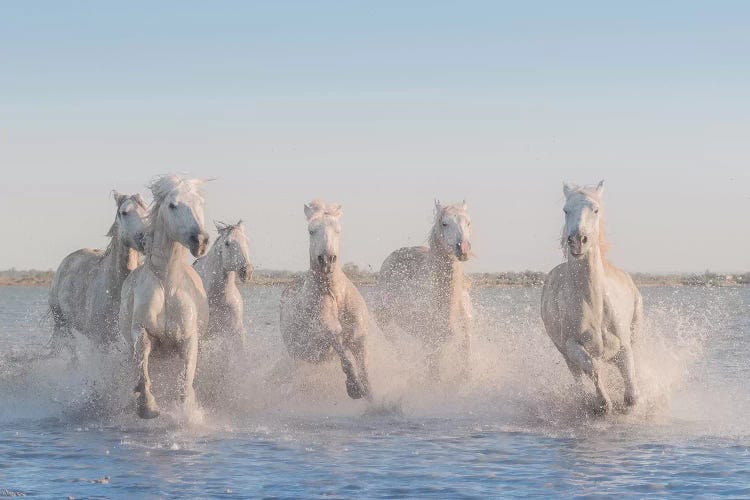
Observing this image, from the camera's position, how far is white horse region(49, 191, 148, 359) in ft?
37.1

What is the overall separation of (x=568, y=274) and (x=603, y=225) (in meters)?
0.64

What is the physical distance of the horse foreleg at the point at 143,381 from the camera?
1050cm

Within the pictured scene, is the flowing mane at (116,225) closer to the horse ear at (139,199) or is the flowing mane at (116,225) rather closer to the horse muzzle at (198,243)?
the horse ear at (139,199)

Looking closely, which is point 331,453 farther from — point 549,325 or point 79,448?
point 549,325

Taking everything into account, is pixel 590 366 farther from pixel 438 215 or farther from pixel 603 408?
pixel 438 215

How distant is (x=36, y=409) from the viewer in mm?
12391

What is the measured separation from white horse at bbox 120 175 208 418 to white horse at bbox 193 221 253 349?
72.4 inches

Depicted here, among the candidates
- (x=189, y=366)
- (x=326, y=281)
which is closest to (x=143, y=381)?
(x=189, y=366)

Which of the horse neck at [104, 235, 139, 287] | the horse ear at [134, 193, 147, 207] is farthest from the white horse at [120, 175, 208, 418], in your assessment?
the horse neck at [104, 235, 139, 287]

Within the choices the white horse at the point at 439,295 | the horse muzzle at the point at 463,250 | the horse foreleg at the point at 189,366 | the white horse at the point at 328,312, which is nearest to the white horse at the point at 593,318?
the horse muzzle at the point at 463,250

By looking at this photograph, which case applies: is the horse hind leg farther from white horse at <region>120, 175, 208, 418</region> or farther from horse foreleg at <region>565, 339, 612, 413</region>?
horse foreleg at <region>565, 339, 612, 413</region>

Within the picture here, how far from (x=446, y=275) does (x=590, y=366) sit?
104 inches

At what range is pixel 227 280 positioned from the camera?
42.6 feet

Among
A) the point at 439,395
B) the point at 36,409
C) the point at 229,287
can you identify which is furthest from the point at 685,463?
the point at 36,409
